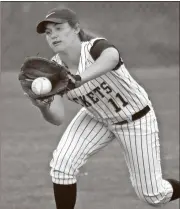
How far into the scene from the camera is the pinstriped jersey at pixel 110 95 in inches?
209

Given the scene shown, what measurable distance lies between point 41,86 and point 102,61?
0.41m

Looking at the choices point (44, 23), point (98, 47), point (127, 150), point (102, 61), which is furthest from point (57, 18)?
point (127, 150)

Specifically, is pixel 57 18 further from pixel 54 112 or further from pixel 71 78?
pixel 54 112

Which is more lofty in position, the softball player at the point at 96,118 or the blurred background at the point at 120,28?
the blurred background at the point at 120,28

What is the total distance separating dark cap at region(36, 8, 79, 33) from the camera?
5.14m

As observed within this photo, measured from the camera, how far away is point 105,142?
18.7 ft

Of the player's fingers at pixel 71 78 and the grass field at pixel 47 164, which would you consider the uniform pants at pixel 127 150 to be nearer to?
the player's fingers at pixel 71 78

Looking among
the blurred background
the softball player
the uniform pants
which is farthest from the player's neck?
the blurred background

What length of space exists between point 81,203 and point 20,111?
670 cm

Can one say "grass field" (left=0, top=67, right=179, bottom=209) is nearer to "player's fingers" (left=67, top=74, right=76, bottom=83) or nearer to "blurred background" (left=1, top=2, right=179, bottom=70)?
"player's fingers" (left=67, top=74, right=76, bottom=83)

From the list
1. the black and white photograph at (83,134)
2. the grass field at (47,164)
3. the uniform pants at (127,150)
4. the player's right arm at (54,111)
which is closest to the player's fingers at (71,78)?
the black and white photograph at (83,134)

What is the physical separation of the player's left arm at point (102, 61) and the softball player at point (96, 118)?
0.05 m

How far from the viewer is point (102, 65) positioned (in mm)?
4871

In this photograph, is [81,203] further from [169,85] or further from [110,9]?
[110,9]
